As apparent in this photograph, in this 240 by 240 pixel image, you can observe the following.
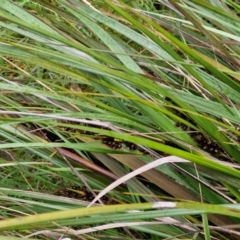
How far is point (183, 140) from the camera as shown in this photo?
99 cm

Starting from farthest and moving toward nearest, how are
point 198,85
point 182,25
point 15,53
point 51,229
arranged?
1. point 182,25
2. point 198,85
3. point 15,53
4. point 51,229

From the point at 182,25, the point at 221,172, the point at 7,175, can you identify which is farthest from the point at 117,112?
the point at 7,175

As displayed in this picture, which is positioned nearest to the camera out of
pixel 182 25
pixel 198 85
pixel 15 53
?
pixel 15 53

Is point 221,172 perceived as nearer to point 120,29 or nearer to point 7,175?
point 120,29

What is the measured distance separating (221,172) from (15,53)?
52cm

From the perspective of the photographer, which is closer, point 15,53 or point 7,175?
point 15,53

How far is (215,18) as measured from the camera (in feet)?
3.64

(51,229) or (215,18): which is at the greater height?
(215,18)

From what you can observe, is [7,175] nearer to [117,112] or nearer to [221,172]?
[117,112]

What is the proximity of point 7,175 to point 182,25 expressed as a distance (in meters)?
0.73

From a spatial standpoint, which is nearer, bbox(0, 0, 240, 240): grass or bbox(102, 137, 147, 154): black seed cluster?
bbox(0, 0, 240, 240): grass

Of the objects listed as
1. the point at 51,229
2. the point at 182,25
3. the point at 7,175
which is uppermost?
the point at 182,25

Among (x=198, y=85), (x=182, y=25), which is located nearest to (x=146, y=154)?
(x=198, y=85)

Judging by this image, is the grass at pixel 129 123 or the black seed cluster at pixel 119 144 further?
the black seed cluster at pixel 119 144
